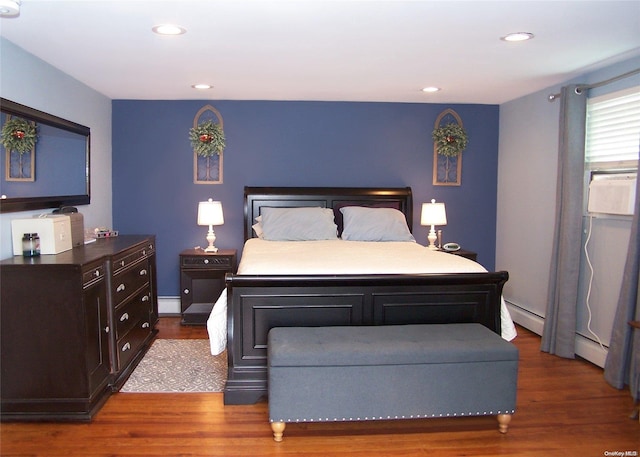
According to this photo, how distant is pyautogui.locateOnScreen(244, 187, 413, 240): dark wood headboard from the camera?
202 inches

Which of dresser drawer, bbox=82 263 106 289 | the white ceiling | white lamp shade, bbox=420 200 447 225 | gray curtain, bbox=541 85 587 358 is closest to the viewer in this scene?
the white ceiling

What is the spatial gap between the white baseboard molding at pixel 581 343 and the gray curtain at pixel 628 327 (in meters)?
0.35

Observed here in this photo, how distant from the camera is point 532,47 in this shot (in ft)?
10.7

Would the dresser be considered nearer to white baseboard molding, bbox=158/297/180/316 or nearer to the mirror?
the mirror

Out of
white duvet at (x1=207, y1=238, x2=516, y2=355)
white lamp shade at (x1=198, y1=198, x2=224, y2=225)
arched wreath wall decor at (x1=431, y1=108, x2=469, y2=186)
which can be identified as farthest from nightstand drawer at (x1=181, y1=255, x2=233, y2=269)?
arched wreath wall decor at (x1=431, y1=108, x2=469, y2=186)

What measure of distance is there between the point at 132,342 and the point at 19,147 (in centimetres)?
157

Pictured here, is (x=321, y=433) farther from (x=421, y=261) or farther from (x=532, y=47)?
(x=532, y=47)

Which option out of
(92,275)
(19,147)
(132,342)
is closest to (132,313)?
(132,342)

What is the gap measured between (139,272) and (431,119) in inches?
130

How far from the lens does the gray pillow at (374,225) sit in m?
4.70

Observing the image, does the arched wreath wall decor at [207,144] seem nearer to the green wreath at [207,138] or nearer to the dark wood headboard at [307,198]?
the green wreath at [207,138]

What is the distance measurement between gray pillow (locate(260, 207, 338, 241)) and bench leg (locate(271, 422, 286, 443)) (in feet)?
7.10

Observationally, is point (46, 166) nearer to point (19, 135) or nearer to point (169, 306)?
point (19, 135)

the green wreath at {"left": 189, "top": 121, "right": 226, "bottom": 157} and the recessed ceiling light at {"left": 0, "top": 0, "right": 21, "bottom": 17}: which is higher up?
the recessed ceiling light at {"left": 0, "top": 0, "right": 21, "bottom": 17}
